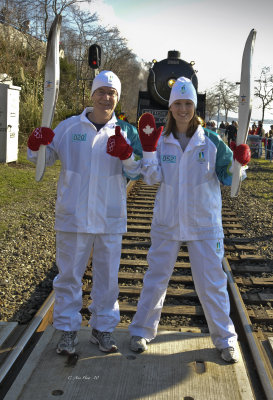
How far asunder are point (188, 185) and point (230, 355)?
120 cm

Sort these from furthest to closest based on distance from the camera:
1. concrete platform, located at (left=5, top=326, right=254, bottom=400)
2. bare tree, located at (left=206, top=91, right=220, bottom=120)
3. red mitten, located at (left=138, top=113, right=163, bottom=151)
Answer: bare tree, located at (left=206, top=91, right=220, bottom=120) < red mitten, located at (left=138, top=113, right=163, bottom=151) < concrete platform, located at (left=5, top=326, right=254, bottom=400)

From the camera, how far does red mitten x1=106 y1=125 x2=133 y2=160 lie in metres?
2.99

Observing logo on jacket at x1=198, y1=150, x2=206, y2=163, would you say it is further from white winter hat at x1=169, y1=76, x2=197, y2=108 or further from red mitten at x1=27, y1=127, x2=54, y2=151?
red mitten at x1=27, y1=127, x2=54, y2=151

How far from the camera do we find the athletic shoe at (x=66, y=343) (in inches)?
Result: 124

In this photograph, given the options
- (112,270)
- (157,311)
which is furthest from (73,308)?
(157,311)

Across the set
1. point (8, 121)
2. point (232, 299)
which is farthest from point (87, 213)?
point (8, 121)

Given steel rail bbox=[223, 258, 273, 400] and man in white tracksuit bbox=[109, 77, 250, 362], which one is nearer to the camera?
steel rail bbox=[223, 258, 273, 400]

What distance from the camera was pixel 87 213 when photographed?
312 centimetres

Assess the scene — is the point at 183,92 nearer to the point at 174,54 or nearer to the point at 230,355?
the point at 230,355

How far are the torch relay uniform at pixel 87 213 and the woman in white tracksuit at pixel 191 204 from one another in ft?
0.78

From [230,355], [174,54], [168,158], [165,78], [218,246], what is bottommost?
[230,355]

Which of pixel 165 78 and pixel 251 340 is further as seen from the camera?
pixel 165 78

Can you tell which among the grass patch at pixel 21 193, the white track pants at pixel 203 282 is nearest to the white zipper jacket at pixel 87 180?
the white track pants at pixel 203 282

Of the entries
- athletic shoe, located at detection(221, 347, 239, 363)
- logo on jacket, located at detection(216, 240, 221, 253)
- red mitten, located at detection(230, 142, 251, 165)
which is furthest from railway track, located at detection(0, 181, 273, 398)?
red mitten, located at detection(230, 142, 251, 165)
